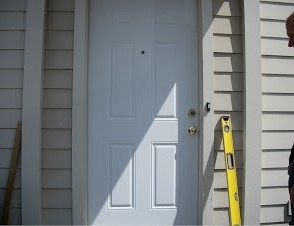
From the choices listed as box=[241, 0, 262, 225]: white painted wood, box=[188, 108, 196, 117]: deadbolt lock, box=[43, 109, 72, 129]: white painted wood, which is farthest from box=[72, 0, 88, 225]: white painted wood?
box=[241, 0, 262, 225]: white painted wood

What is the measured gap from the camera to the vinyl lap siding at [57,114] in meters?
2.57

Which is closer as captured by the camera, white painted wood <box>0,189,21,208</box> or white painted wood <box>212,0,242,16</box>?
white painted wood <box>0,189,21,208</box>

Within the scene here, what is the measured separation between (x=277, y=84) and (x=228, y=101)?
1.58 feet

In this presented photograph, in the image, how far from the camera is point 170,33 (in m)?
2.71

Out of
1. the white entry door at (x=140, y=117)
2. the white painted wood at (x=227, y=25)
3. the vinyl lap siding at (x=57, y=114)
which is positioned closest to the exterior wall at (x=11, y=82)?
the vinyl lap siding at (x=57, y=114)

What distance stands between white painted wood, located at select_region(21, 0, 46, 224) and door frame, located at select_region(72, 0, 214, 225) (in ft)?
0.96

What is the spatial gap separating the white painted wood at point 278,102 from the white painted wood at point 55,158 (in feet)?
5.96

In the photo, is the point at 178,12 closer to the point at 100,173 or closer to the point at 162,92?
the point at 162,92

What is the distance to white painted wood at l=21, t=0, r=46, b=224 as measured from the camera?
2500mm

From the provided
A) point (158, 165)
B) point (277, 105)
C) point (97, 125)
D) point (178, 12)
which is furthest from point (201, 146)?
point (178, 12)

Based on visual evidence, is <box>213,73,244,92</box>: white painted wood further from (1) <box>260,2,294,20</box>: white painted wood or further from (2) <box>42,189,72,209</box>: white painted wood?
(2) <box>42,189,72,209</box>: white painted wood

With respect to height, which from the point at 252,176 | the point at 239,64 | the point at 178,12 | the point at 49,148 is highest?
the point at 178,12

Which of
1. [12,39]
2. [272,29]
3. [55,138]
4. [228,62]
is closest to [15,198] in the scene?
[55,138]

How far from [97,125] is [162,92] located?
0.67 meters
